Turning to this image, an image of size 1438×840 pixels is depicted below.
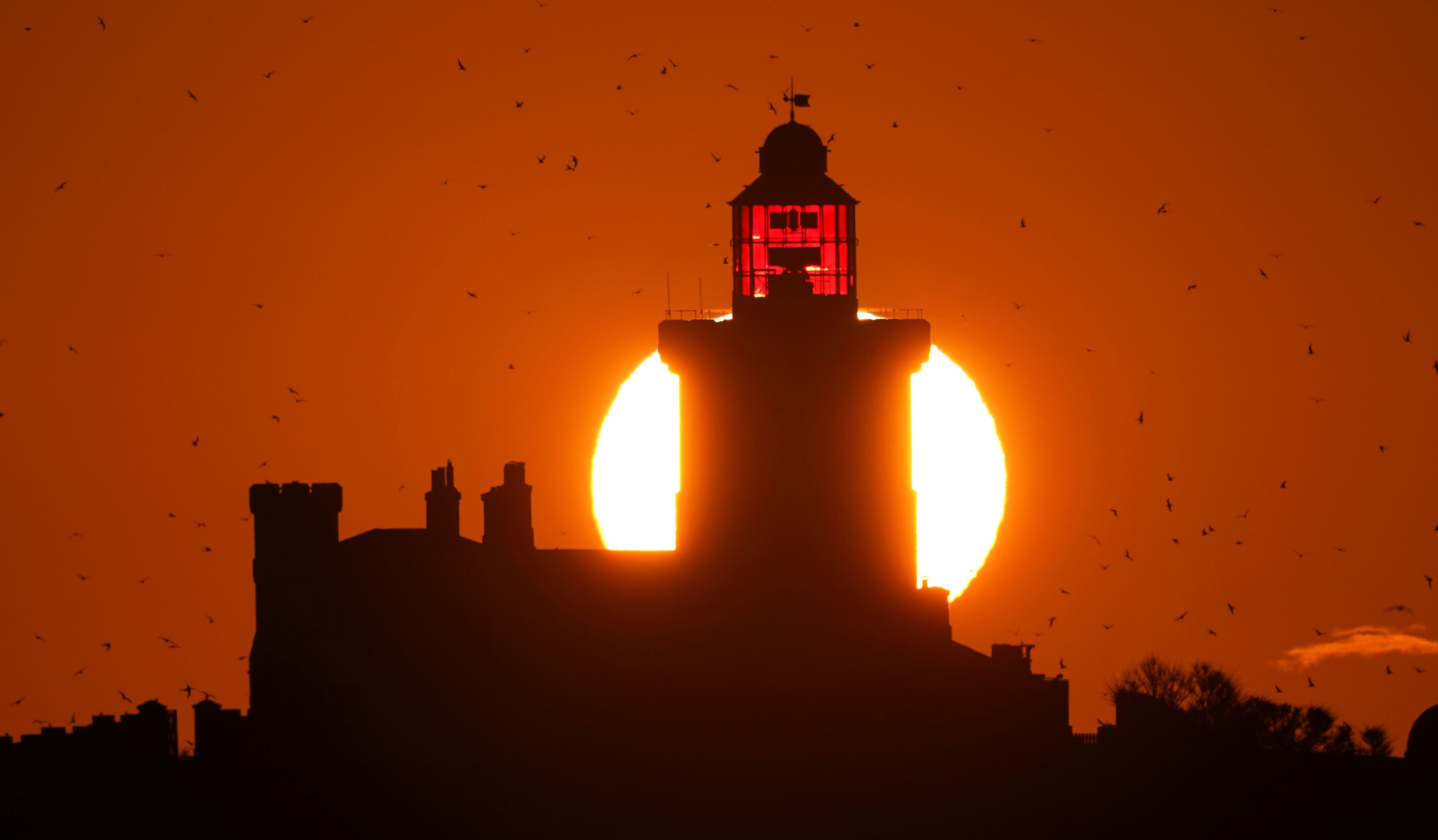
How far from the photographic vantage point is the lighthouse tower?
2953 inches

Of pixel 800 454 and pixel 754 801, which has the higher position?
pixel 800 454

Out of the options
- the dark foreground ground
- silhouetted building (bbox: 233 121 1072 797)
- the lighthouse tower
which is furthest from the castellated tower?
the lighthouse tower

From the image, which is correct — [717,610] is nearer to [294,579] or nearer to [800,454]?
[800,454]

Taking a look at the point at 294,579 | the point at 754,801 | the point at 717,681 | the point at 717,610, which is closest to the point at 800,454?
the point at 717,610

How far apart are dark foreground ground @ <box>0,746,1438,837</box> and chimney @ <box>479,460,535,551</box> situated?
7.07 m

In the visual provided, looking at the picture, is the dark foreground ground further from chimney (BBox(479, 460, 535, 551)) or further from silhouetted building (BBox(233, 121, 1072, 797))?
chimney (BBox(479, 460, 535, 551))

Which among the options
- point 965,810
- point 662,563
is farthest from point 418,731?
point 965,810

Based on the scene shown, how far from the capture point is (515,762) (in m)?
69.1

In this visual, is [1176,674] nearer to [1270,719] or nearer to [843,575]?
[1270,719]

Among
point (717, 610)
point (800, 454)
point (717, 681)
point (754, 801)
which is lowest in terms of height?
point (754, 801)

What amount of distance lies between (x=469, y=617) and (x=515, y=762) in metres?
4.22

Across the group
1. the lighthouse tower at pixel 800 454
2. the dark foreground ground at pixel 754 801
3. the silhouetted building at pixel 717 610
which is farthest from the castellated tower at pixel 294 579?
the lighthouse tower at pixel 800 454

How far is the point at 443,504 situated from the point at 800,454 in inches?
369

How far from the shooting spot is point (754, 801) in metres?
69.1
